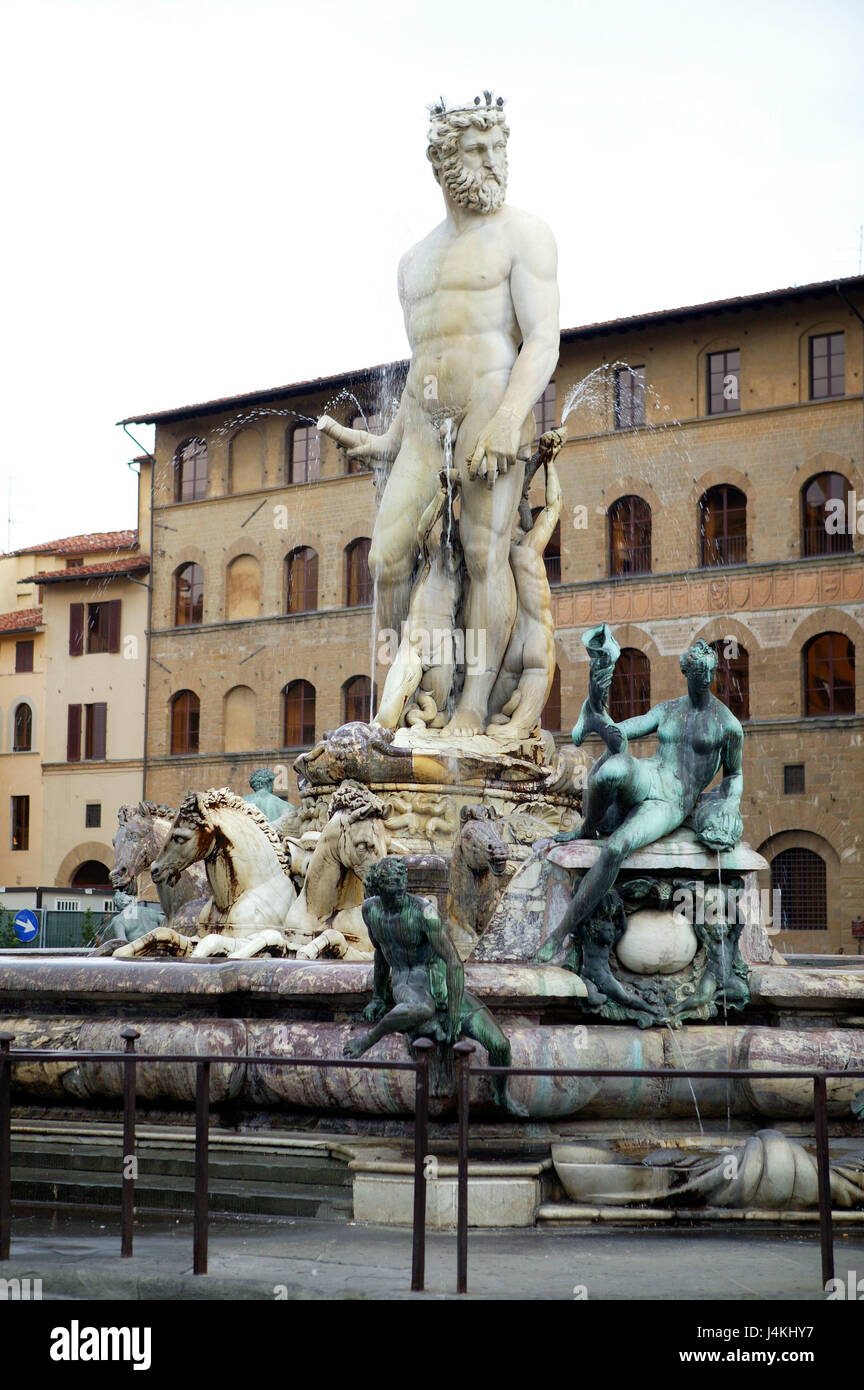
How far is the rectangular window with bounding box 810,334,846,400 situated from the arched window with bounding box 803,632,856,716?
514 centimetres

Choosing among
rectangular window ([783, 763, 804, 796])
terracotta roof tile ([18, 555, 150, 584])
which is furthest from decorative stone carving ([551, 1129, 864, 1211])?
terracotta roof tile ([18, 555, 150, 584])

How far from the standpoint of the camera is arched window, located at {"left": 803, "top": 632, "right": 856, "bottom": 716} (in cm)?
3775

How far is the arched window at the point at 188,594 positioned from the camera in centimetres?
4862

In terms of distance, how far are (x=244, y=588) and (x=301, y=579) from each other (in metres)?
2.01

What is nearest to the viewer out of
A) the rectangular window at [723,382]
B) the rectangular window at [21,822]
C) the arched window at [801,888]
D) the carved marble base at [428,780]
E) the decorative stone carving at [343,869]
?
the decorative stone carving at [343,869]

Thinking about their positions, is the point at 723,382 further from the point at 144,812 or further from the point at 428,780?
the point at 428,780

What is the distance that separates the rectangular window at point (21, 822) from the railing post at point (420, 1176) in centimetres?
4673

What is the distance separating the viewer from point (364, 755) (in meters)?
10.1

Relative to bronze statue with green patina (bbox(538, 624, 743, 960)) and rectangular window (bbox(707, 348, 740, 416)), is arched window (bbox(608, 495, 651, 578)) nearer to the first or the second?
rectangular window (bbox(707, 348, 740, 416))

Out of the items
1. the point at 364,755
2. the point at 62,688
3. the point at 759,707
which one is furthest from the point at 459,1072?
the point at 62,688

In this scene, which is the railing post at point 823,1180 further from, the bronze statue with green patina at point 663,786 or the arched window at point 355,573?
the arched window at point 355,573

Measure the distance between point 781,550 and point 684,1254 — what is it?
34.0 metres

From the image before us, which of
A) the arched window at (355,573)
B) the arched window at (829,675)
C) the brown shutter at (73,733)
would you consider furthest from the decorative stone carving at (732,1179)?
the brown shutter at (73,733)
